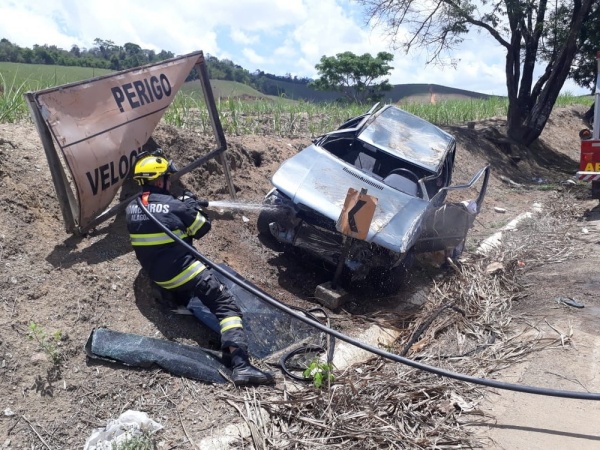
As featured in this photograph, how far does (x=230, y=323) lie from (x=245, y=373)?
1.40ft

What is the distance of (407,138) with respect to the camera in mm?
7781

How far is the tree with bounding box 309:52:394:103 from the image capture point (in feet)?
145

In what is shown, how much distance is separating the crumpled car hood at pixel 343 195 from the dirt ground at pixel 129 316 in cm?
94

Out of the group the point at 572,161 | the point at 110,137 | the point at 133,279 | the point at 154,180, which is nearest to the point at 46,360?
the point at 133,279

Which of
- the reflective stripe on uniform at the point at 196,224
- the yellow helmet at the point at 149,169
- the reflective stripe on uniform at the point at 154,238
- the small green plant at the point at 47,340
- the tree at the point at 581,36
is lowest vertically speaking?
the small green plant at the point at 47,340

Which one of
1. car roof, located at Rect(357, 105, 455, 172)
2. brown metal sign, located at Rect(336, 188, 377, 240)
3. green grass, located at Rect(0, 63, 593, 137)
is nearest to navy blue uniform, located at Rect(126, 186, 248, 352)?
brown metal sign, located at Rect(336, 188, 377, 240)

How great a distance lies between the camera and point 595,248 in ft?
24.8

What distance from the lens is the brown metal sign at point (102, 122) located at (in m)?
5.03

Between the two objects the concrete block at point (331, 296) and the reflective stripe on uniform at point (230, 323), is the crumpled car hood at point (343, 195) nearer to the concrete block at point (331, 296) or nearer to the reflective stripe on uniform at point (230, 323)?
the concrete block at point (331, 296)

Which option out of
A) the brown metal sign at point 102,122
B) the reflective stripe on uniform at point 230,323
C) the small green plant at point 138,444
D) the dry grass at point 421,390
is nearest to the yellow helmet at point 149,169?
the brown metal sign at point 102,122

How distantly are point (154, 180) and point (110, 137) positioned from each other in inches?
41.8

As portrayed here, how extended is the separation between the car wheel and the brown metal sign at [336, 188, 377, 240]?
854 mm

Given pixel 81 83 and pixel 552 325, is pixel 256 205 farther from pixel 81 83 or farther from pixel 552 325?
pixel 552 325

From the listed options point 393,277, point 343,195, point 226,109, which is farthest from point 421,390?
point 226,109
